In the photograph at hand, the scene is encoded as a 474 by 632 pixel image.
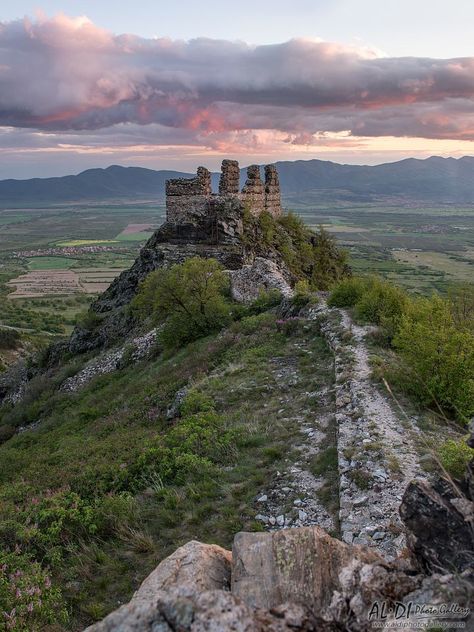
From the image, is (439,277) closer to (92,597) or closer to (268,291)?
(268,291)

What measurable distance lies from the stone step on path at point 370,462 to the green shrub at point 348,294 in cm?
840

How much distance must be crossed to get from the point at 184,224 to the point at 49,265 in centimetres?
16583

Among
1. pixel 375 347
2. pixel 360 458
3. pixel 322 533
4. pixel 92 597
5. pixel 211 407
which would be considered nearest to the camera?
pixel 322 533

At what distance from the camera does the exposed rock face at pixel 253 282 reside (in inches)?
1208

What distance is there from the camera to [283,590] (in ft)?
16.3

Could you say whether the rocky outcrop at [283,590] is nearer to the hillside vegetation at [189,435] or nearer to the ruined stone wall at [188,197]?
the hillside vegetation at [189,435]

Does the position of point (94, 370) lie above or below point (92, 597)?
below

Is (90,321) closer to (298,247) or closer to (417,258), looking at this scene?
(298,247)

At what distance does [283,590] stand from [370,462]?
512cm

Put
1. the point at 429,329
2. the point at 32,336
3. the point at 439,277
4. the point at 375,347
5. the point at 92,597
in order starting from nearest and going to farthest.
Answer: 1. the point at 92,597
2. the point at 429,329
3. the point at 375,347
4. the point at 32,336
5. the point at 439,277

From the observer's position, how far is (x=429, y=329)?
1293 cm

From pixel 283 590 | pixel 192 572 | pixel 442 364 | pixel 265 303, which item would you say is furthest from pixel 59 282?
pixel 283 590

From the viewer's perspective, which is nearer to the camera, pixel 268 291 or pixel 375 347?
pixel 375 347

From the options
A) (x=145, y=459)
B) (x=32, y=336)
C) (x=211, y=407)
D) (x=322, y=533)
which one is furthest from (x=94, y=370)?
(x=32, y=336)
